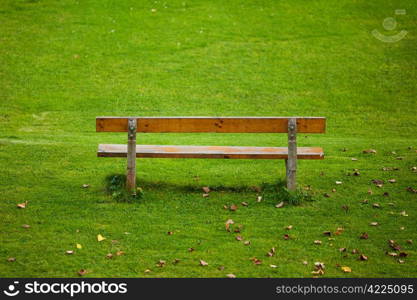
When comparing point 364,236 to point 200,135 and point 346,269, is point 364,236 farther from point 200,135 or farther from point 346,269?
point 200,135

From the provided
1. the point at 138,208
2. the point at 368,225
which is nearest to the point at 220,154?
the point at 138,208

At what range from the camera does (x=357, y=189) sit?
8242 millimetres

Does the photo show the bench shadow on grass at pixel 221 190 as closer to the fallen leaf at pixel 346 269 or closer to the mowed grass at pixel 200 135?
the mowed grass at pixel 200 135

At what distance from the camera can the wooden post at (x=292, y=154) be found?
24.5 feet

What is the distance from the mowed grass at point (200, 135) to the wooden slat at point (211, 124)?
3.07 feet

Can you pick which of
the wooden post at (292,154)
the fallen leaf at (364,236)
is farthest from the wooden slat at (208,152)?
the fallen leaf at (364,236)

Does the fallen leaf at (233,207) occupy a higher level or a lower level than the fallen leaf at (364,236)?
higher

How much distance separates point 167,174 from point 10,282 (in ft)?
12.8

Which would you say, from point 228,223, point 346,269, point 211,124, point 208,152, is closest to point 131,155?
point 208,152

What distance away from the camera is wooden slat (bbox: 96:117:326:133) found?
744 centimetres

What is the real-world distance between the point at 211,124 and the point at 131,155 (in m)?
1.10

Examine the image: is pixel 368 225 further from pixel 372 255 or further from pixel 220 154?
pixel 220 154

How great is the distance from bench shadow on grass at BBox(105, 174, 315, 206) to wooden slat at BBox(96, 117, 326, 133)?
829mm

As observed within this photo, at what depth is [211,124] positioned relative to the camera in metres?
7.45
